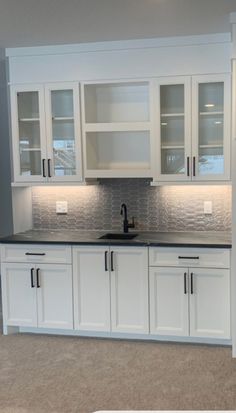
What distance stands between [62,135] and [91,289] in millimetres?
1467

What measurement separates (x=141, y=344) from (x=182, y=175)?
1.51 meters

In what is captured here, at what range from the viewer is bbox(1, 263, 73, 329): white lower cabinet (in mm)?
4172

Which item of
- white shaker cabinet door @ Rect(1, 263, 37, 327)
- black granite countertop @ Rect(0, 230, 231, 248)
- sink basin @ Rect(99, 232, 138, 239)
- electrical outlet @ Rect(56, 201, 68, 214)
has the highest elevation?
electrical outlet @ Rect(56, 201, 68, 214)

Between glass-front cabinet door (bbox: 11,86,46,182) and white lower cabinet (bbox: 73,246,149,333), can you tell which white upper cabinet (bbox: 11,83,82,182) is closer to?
glass-front cabinet door (bbox: 11,86,46,182)

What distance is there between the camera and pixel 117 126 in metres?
4.31

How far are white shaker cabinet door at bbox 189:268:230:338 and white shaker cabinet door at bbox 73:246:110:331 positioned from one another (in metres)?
0.74

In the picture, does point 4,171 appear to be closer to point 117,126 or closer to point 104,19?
point 117,126

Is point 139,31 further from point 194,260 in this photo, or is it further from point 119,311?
point 119,311

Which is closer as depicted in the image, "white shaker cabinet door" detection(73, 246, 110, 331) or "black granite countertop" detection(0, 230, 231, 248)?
"black granite countertop" detection(0, 230, 231, 248)

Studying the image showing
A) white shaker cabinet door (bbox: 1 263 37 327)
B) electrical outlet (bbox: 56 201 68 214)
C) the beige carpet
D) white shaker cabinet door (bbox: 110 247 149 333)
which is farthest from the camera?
electrical outlet (bbox: 56 201 68 214)

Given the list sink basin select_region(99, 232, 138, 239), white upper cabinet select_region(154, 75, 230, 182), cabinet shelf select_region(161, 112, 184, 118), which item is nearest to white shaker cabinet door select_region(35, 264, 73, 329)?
sink basin select_region(99, 232, 138, 239)

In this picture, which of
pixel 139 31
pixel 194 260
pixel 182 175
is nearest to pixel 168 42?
pixel 139 31

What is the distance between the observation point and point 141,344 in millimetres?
4023

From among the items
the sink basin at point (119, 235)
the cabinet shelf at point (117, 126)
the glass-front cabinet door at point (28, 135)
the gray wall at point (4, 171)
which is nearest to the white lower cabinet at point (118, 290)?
the sink basin at point (119, 235)
